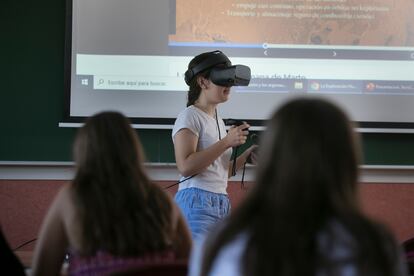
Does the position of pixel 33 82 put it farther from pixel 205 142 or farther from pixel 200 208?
pixel 200 208

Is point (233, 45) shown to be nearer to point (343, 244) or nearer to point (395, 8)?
point (395, 8)

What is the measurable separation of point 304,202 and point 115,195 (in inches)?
26.3

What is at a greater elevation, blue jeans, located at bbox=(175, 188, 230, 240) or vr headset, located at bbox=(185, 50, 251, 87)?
vr headset, located at bbox=(185, 50, 251, 87)

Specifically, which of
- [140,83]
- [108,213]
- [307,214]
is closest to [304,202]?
[307,214]

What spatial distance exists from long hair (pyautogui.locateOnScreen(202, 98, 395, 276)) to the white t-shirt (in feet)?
4.50

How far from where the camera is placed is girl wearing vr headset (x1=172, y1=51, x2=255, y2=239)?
2.56 m

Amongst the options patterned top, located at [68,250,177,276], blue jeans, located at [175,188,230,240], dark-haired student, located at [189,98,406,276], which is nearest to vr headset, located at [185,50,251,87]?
blue jeans, located at [175,188,230,240]

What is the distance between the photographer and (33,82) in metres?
4.07

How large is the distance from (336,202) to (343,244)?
8 centimetres

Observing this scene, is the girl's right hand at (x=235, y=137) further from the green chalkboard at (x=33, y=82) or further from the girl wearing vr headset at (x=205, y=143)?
the green chalkboard at (x=33, y=82)

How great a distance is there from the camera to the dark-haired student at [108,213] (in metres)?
1.66

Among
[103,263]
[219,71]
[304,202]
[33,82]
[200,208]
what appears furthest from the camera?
[33,82]

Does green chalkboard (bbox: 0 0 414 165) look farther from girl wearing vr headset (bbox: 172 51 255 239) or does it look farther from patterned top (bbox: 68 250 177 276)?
patterned top (bbox: 68 250 177 276)

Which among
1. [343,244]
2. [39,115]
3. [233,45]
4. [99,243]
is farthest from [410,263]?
[39,115]
